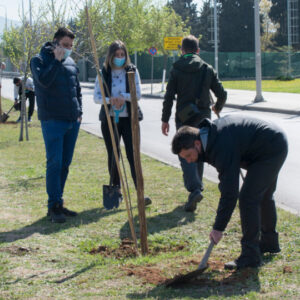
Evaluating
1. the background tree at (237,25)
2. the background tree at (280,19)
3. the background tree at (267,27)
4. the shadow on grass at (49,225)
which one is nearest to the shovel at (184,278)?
the shadow on grass at (49,225)

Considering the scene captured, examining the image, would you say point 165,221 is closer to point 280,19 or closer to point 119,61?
point 119,61

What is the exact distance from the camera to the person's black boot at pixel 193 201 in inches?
239

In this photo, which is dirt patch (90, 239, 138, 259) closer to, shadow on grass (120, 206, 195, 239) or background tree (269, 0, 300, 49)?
shadow on grass (120, 206, 195, 239)

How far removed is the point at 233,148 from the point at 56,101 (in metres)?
2.55

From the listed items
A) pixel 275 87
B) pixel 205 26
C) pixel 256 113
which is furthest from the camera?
pixel 205 26

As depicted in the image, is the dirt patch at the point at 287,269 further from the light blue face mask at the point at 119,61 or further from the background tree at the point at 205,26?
the background tree at the point at 205,26

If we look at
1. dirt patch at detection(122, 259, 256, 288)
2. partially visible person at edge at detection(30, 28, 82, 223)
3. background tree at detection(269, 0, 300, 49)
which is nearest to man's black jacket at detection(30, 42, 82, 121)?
partially visible person at edge at detection(30, 28, 82, 223)

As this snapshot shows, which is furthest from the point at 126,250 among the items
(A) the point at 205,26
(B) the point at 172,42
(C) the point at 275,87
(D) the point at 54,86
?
(A) the point at 205,26

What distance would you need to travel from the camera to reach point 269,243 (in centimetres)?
459

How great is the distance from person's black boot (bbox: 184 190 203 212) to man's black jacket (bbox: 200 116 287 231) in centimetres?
187

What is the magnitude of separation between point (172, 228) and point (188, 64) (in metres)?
1.84

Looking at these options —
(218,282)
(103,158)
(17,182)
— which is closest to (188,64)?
(218,282)

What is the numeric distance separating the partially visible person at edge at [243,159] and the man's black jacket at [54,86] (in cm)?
224

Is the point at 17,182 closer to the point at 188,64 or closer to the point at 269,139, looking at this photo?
the point at 188,64
